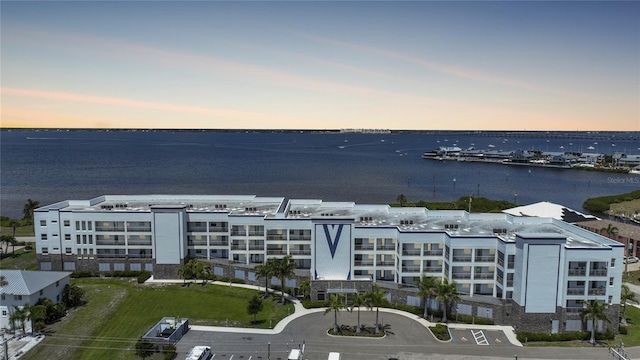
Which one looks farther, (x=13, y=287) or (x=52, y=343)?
(x=13, y=287)

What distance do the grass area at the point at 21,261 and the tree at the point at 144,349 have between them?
4043cm

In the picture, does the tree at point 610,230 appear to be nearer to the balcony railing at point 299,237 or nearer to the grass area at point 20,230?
the balcony railing at point 299,237

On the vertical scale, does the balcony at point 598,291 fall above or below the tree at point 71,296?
above

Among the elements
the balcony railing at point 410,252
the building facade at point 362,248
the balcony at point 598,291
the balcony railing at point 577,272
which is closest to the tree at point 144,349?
the building facade at point 362,248

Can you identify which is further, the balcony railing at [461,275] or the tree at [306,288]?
the tree at [306,288]

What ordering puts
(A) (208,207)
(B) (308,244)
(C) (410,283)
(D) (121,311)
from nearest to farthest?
(D) (121,311)
(C) (410,283)
(B) (308,244)
(A) (208,207)

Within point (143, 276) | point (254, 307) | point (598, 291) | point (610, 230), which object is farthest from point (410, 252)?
point (610, 230)

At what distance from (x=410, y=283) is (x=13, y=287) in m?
52.0

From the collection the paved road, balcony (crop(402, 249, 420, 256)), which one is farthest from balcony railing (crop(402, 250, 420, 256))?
the paved road

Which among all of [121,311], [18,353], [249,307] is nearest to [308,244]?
[249,307]

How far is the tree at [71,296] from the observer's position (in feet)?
198

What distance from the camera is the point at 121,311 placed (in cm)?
6044

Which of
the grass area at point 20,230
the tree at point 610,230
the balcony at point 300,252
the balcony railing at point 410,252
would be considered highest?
the balcony railing at point 410,252

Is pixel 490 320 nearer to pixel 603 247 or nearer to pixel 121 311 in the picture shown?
pixel 603 247
